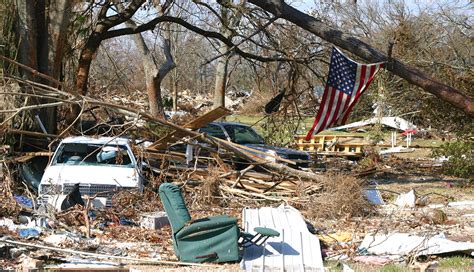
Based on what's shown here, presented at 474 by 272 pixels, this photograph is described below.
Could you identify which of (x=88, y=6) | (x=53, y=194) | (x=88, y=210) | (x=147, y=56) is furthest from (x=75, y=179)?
(x=147, y=56)

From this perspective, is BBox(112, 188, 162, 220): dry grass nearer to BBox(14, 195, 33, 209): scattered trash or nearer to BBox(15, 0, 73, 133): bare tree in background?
BBox(14, 195, 33, 209): scattered trash

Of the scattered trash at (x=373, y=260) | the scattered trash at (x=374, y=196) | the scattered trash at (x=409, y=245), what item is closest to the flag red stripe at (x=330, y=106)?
the scattered trash at (x=374, y=196)

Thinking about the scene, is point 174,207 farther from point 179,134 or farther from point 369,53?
point 369,53

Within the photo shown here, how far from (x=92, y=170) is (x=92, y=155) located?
3.20 feet

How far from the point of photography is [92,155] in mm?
15398

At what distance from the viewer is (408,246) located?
35.0 feet

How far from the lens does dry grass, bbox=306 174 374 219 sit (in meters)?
14.2

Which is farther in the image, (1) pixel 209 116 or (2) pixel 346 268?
(1) pixel 209 116

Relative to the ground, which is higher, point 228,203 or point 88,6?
point 88,6

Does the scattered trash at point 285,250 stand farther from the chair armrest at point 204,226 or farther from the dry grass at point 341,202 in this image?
the dry grass at point 341,202

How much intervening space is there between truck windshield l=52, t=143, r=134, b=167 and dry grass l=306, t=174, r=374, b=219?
148 inches

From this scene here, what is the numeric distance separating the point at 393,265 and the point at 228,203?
19.4 ft

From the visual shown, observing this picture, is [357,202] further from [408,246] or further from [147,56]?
[147,56]

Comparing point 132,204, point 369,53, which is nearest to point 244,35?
point 369,53
